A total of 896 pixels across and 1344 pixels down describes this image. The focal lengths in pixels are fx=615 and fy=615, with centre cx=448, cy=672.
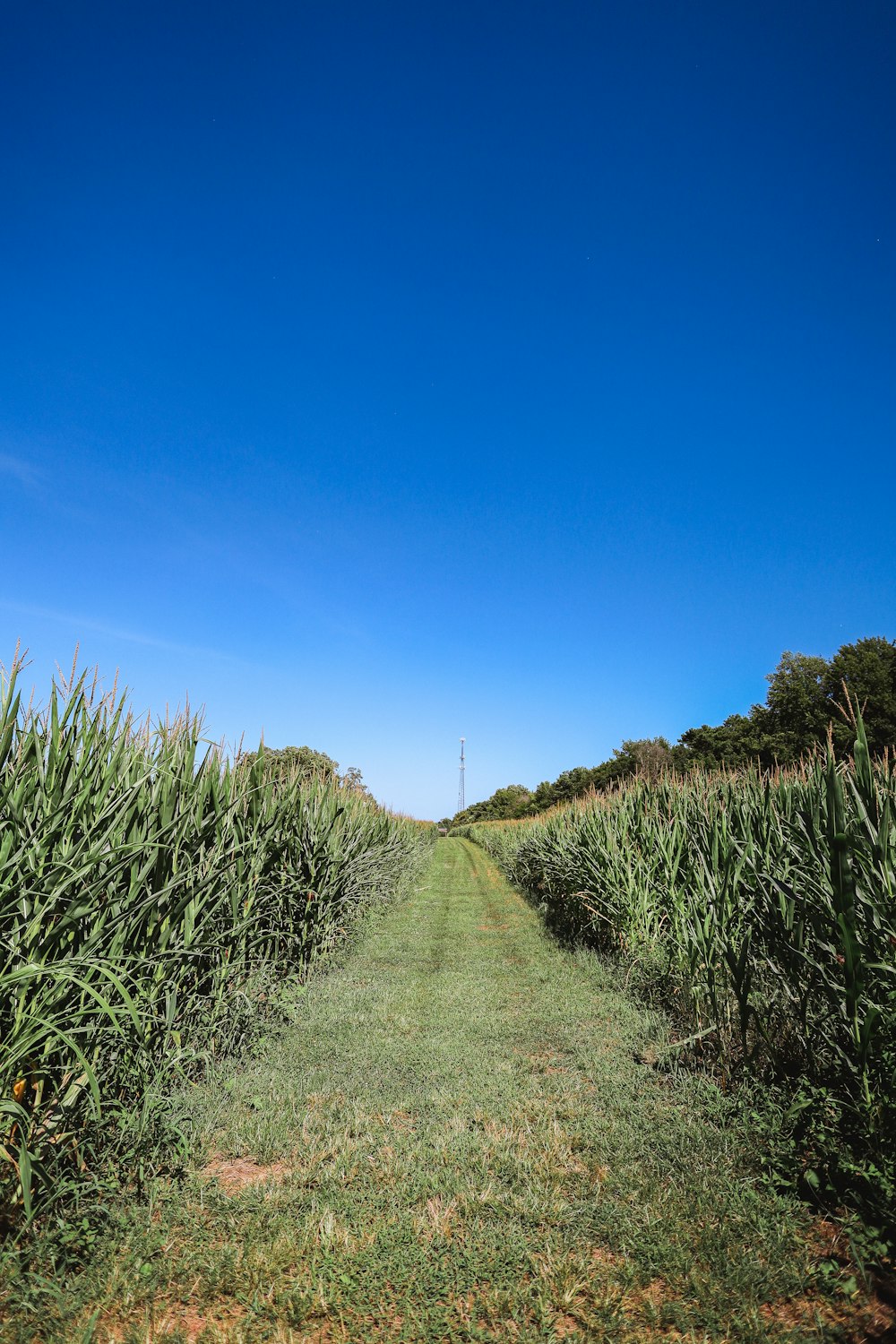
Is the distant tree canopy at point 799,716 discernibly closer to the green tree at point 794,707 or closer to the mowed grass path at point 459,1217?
the green tree at point 794,707

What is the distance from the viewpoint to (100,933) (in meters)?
2.79

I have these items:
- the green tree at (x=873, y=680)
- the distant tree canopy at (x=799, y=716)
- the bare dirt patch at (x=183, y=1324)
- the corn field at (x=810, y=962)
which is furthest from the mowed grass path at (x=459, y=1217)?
the green tree at (x=873, y=680)

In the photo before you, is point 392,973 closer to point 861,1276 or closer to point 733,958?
point 733,958

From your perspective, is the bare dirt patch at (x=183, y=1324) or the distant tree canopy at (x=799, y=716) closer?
the bare dirt patch at (x=183, y=1324)

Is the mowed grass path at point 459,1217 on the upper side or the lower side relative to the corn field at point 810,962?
lower

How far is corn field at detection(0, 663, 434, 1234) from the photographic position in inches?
93.1

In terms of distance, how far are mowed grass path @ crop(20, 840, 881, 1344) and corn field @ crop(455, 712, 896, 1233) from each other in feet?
1.28

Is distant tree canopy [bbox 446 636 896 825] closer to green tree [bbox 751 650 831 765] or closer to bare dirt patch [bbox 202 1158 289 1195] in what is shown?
green tree [bbox 751 650 831 765]

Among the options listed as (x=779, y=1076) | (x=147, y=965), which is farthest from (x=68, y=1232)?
(x=779, y=1076)

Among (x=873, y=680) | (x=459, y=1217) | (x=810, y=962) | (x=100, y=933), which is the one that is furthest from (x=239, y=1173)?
(x=873, y=680)

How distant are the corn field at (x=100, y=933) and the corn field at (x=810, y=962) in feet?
10.1

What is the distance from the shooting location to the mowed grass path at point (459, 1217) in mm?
2295

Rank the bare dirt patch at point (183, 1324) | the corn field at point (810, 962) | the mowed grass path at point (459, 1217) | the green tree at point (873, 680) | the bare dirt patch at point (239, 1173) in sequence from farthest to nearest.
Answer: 1. the green tree at point (873, 680)
2. the bare dirt patch at point (239, 1173)
3. the corn field at point (810, 962)
4. the mowed grass path at point (459, 1217)
5. the bare dirt patch at point (183, 1324)

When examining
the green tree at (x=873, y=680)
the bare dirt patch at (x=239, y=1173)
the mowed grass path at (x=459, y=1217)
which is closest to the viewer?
the mowed grass path at (x=459, y=1217)
